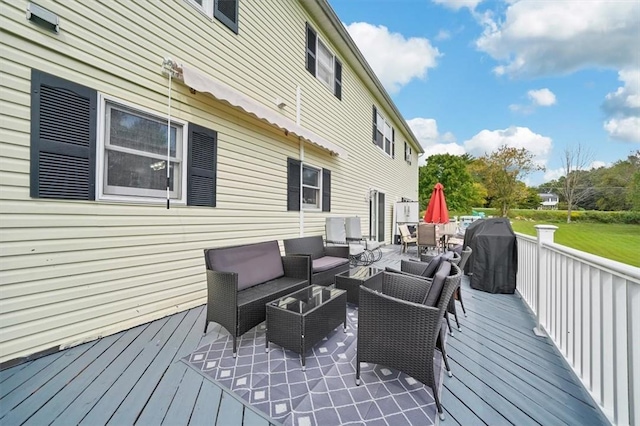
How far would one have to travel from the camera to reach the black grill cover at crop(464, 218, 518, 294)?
4.40m

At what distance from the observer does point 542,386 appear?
2047 millimetres

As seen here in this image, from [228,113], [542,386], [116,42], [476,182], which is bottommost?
[542,386]

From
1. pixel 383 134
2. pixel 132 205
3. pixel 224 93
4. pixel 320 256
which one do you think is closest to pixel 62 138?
pixel 132 205

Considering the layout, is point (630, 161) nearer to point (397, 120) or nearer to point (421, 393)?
point (397, 120)

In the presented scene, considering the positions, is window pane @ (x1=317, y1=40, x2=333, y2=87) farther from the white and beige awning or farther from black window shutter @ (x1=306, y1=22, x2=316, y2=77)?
the white and beige awning

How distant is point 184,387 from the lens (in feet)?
6.56

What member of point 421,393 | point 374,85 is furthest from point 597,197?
point 421,393

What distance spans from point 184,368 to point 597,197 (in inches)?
1600

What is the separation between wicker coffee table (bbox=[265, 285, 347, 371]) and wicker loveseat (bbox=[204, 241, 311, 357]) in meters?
0.28

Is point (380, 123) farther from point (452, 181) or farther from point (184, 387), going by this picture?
point (452, 181)

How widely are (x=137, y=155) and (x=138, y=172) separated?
217mm

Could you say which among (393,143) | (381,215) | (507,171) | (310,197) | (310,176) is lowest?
(381,215)

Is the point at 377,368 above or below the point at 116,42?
below

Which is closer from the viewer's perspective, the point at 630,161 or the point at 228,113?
the point at 228,113
